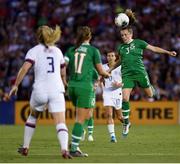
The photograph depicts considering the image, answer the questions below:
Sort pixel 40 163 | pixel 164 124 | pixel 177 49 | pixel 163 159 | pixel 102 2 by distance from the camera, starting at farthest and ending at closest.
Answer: pixel 102 2
pixel 177 49
pixel 164 124
pixel 163 159
pixel 40 163

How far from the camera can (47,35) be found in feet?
44.0

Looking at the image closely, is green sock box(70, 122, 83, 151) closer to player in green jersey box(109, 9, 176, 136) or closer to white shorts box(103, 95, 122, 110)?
player in green jersey box(109, 9, 176, 136)

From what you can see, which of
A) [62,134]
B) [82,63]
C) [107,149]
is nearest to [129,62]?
[107,149]

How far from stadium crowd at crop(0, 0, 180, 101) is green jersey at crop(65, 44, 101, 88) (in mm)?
16151

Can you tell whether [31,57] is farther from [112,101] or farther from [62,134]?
[112,101]

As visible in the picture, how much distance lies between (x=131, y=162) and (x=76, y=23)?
20307mm

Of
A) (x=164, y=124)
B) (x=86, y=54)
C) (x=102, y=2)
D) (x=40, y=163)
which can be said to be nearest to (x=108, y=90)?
(x=86, y=54)

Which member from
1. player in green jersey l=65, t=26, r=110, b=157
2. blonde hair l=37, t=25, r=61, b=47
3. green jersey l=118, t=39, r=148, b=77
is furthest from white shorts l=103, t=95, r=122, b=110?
blonde hair l=37, t=25, r=61, b=47

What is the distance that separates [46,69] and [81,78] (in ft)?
2.88

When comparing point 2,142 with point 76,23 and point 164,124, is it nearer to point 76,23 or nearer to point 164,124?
point 164,124

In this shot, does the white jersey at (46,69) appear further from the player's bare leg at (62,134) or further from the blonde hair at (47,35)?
the player's bare leg at (62,134)

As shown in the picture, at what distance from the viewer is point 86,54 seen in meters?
14.1

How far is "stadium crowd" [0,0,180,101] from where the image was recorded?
30.7 meters

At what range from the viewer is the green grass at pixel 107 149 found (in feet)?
44.2
